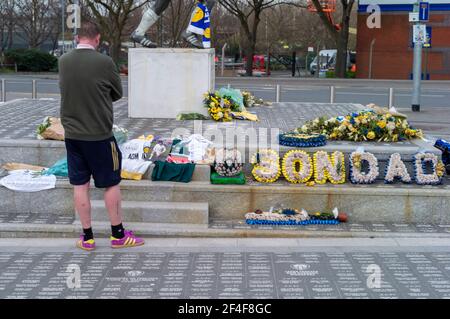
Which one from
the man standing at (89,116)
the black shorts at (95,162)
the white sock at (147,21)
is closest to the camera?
the man standing at (89,116)

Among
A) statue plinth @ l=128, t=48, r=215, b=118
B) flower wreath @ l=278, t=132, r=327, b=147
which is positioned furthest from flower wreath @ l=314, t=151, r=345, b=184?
statue plinth @ l=128, t=48, r=215, b=118

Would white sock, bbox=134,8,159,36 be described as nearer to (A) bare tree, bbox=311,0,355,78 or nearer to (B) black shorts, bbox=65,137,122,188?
(B) black shorts, bbox=65,137,122,188

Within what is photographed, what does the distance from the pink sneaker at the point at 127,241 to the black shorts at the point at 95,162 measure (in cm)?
60

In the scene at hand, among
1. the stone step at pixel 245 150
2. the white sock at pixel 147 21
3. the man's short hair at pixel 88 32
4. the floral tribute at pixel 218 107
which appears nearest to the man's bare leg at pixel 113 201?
the man's short hair at pixel 88 32

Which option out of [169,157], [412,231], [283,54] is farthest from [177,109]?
[283,54]

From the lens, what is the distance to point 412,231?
7520 mm

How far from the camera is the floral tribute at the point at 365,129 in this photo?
9203 millimetres

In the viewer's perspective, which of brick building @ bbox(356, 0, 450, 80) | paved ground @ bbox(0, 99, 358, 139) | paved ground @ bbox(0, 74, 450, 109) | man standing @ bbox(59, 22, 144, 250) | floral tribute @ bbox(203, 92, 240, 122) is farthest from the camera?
brick building @ bbox(356, 0, 450, 80)

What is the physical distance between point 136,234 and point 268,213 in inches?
59.4

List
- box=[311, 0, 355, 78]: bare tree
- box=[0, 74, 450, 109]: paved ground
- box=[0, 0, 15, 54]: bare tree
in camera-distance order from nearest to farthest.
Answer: box=[0, 74, 450, 109]: paved ground < box=[311, 0, 355, 78]: bare tree < box=[0, 0, 15, 54]: bare tree

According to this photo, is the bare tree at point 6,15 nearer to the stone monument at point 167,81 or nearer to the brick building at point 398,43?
the brick building at point 398,43

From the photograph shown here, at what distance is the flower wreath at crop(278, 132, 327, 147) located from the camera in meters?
8.52

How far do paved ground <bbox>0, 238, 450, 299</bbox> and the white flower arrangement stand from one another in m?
1.14

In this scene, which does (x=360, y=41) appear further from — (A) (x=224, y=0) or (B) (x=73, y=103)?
(B) (x=73, y=103)
